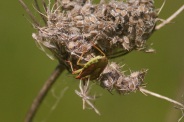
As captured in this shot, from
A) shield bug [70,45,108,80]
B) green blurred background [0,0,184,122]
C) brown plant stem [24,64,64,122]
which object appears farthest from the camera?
green blurred background [0,0,184,122]

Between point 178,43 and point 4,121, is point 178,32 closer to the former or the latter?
point 178,43

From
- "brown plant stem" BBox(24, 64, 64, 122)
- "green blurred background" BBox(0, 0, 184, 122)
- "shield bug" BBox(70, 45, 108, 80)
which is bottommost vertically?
"green blurred background" BBox(0, 0, 184, 122)

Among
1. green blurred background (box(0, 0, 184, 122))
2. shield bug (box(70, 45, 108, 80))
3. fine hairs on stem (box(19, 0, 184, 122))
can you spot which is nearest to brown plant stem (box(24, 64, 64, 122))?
fine hairs on stem (box(19, 0, 184, 122))

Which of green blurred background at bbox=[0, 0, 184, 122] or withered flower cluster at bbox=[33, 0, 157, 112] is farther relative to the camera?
green blurred background at bbox=[0, 0, 184, 122]

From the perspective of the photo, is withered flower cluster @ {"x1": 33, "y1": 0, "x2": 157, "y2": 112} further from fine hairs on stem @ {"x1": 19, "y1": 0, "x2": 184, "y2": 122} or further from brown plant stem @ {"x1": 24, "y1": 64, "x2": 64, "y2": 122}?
brown plant stem @ {"x1": 24, "y1": 64, "x2": 64, "y2": 122}

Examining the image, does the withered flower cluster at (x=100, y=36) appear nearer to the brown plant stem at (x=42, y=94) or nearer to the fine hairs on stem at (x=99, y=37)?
the fine hairs on stem at (x=99, y=37)

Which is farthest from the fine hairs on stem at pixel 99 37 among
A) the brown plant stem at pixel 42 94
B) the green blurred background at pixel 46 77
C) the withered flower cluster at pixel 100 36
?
the green blurred background at pixel 46 77

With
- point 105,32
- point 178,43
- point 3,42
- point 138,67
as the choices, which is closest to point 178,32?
point 178,43

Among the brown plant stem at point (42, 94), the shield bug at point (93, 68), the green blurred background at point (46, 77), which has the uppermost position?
the shield bug at point (93, 68)
